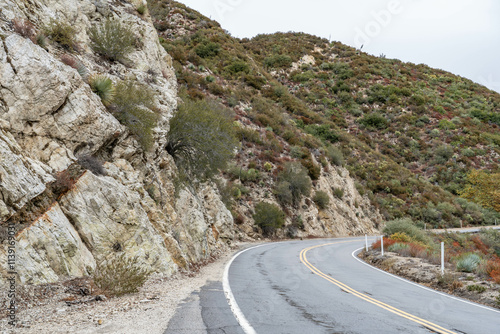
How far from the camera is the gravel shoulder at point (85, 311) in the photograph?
4902 mm

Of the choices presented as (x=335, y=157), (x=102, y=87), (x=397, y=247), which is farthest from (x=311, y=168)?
(x=102, y=87)

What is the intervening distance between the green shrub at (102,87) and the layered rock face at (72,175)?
0.64m

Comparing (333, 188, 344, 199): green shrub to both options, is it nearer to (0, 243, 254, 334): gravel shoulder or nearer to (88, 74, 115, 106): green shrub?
(88, 74, 115, 106): green shrub

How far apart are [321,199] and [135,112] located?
25.6 m

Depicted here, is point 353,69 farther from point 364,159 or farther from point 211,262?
point 211,262

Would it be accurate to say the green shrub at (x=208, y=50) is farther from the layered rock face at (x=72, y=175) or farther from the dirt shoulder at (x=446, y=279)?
the dirt shoulder at (x=446, y=279)

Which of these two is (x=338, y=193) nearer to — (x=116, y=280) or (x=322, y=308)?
(x=322, y=308)

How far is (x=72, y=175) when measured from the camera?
8.41 m

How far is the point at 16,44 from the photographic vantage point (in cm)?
841

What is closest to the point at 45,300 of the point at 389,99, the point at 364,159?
the point at 364,159

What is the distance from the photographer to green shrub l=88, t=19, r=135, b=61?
14938 mm

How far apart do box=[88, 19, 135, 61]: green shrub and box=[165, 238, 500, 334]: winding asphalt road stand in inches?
459

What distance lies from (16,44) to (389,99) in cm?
6349

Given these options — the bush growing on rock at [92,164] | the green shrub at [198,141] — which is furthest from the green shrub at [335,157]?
the bush growing on rock at [92,164]
